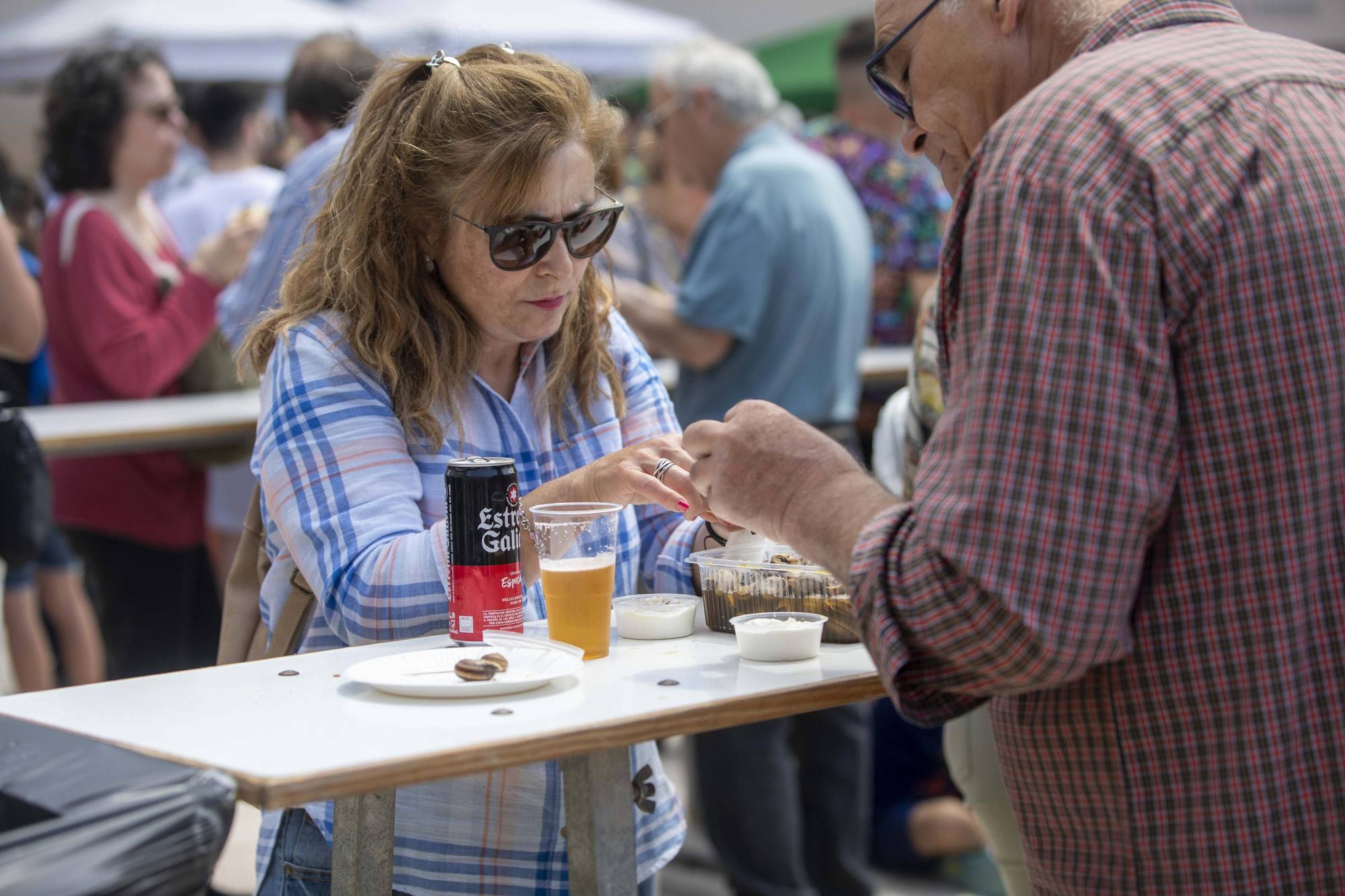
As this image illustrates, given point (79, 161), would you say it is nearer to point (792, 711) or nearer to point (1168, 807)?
point (792, 711)

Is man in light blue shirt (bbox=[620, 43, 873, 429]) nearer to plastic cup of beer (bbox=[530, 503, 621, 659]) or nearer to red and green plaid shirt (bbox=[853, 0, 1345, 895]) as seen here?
plastic cup of beer (bbox=[530, 503, 621, 659])

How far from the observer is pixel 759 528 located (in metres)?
1.60

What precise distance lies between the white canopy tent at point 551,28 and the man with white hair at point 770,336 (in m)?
4.92

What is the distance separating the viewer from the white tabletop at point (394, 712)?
1327 mm

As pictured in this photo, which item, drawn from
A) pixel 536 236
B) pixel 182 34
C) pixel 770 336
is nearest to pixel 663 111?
pixel 770 336

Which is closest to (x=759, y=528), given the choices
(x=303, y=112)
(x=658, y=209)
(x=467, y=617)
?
(x=467, y=617)

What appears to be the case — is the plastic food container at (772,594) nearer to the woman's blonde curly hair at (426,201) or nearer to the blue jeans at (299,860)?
the woman's blonde curly hair at (426,201)

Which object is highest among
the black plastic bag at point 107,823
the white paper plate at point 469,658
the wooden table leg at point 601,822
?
the black plastic bag at point 107,823

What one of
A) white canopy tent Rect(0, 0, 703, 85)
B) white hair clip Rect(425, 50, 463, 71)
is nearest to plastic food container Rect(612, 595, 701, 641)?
white hair clip Rect(425, 50, 463, 71)

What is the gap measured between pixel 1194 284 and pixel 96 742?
1.17m

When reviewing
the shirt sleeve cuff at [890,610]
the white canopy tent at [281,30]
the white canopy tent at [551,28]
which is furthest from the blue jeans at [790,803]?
the white canopy tent at [551,28]

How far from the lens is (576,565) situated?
1726 millimetres

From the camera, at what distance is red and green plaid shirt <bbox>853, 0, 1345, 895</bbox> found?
1.24 metres

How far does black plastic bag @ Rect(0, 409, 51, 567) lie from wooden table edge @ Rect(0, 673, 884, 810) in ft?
7.36
